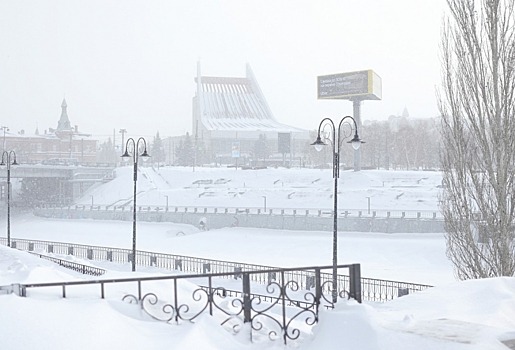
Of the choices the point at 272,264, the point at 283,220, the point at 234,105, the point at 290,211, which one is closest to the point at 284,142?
the point at 290,211

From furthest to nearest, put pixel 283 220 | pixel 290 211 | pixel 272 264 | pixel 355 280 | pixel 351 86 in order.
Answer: pixel 351 86, pixel 290 211, pixel 283 220, pixel 272 264, pixel 355 280

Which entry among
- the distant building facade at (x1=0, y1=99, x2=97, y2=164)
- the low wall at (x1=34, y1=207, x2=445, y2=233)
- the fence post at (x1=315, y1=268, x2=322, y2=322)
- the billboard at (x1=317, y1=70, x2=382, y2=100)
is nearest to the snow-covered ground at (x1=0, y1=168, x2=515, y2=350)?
the fence post at (x1=315, y1=268, x2=322, y2=322)

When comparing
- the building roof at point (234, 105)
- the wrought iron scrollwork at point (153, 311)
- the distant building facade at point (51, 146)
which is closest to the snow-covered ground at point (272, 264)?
the wrought iron scrollwork at point (153, 311)

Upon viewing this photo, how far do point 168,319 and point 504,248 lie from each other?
9563mm

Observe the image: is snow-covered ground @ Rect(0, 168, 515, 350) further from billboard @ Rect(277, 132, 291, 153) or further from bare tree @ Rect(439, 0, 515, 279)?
billboard @ Rect(277, 132, 291, 153)

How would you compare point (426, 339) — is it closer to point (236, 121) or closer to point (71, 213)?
point (71, 213)

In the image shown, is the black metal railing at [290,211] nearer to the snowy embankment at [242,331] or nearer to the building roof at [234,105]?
the snowy embankment at [242,331]

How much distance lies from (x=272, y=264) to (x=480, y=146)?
22146 mm

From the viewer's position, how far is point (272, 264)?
34.6 meters

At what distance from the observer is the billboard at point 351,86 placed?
225ft

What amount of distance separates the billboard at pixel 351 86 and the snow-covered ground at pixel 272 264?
10.4 meters

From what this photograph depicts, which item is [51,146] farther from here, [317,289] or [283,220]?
[317,289]

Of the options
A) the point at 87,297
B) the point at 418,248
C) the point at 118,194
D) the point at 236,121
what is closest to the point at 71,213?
the point at 118,194

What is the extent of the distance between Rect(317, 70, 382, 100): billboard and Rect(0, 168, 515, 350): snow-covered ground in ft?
34.2
